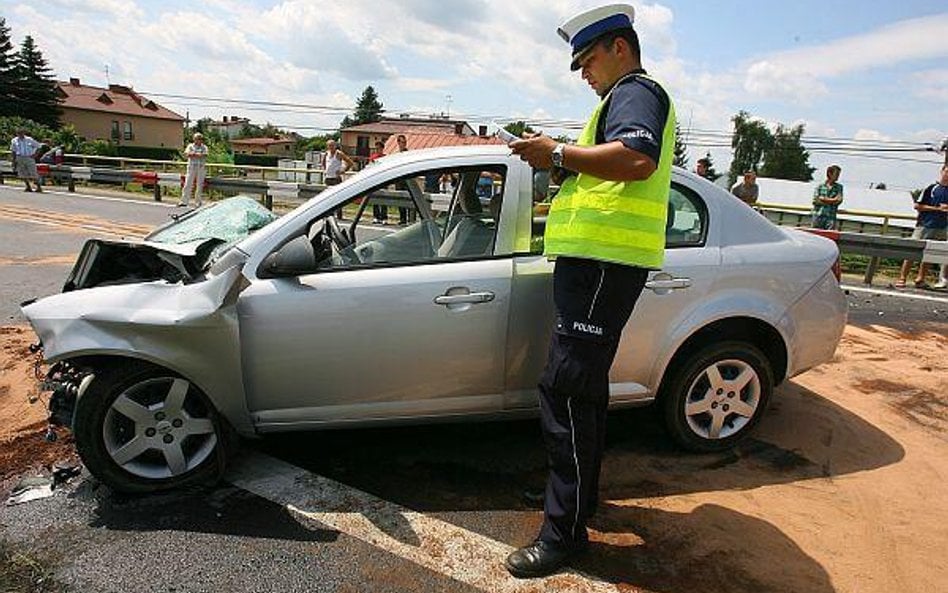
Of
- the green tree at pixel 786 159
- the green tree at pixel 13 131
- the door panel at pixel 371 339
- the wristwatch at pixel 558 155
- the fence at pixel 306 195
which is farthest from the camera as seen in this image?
the green tree at pixel 786 159

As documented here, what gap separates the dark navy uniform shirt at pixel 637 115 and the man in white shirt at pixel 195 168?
46.3ft

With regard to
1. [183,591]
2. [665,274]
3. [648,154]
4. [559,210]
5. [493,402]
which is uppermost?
[648,154]

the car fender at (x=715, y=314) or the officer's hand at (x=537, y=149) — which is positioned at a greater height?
the officer's hand at (x=537, y=149)

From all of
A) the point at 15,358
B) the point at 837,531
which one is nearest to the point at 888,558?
the point at 837,531

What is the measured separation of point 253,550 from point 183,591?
1.05 feet

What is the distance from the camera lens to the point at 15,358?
475 centimetres

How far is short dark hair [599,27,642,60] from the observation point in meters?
2.45

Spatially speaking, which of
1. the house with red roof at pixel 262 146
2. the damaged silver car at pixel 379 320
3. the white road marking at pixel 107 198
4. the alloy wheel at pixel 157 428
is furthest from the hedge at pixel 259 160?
the alloy wheel at pixel 157 428

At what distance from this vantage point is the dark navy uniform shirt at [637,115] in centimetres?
232

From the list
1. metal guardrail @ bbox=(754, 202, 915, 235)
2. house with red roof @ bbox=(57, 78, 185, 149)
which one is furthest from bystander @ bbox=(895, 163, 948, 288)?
house with red roof @ bbox=(57, 78, 185, 149)

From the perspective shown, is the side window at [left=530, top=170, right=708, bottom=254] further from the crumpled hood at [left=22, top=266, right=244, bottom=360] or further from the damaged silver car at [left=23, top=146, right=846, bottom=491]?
the crumpled hood at [left=22, top=266, right=244, bottom=360]

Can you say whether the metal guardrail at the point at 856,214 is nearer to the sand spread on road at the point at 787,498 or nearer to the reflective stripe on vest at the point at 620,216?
the sand spread on road at the point at 787,498

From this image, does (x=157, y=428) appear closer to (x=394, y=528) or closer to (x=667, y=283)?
(x=394, y=528)

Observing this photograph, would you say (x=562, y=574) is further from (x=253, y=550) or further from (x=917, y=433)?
(x=917, y=433)
